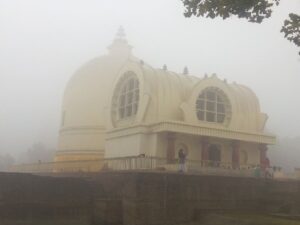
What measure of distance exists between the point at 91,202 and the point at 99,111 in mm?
15883

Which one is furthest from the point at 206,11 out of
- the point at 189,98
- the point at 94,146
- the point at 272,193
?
the point at 94,146

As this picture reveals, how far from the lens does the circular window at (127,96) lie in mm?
25487

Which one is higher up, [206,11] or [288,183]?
[206,11]

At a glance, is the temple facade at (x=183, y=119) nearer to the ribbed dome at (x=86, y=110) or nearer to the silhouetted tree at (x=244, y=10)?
the ribbed dome at (x=86, y=110)

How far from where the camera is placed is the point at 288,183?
19.0 m

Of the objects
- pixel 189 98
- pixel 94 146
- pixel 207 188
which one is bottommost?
pixel 207 188

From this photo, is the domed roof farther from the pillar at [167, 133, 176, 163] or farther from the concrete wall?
the concrete wall

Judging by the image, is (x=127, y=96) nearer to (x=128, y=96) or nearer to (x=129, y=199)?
(x=128, y=96)

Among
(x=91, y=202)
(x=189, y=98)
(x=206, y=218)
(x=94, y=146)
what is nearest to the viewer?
(x=206, y=218)

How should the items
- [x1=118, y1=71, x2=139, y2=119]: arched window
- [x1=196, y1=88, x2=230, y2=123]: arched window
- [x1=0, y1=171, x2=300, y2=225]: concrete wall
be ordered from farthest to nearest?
[x1=118, y1=71, x2=139, y2=119]: arched window < [x1=196, y1=88, x2=230, y2=123]: arched window < [x1=0, y1=171, x2=300, y2=225]: concrete wall

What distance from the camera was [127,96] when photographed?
2627cm

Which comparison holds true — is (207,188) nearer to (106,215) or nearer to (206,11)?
(106,215)

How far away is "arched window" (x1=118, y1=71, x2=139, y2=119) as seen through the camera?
25469 mm

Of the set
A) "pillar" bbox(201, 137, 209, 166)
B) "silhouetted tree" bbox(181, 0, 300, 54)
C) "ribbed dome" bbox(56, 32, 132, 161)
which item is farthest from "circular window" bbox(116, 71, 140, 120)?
"silhouetted tree" bbox(181, 0, 300, 54)
